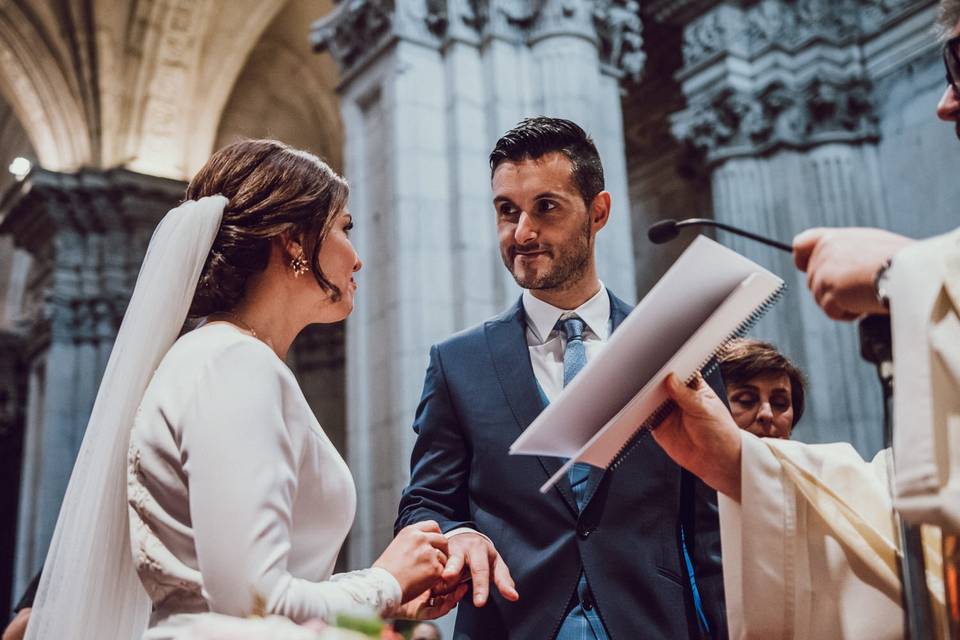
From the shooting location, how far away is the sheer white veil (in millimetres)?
1776

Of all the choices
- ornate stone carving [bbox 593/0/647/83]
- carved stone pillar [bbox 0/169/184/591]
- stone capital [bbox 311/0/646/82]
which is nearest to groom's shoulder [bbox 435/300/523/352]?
stone capital [bbox 311/0/646/82]

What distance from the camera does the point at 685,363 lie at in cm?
159

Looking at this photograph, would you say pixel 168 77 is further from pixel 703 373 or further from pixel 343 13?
pixel 703 373

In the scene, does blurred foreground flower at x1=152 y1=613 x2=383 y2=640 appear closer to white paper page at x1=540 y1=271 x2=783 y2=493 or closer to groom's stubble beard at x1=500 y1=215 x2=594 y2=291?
white paper page at x1=540 y1=271 x2=783 y2=493

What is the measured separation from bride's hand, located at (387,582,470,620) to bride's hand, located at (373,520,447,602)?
0.04 metres

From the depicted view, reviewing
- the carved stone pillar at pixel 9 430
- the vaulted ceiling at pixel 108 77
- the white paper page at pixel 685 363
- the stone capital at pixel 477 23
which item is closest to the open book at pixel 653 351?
the white paper page at pixel 685 363

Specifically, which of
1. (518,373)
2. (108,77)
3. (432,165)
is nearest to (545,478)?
(518,373)

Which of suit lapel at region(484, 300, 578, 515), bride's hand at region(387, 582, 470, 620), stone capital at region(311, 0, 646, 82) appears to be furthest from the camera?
stone capital at region(311, 0, 646, 82)

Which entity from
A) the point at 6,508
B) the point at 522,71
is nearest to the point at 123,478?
the point at 522,71

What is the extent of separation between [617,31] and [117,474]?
15.7 ft

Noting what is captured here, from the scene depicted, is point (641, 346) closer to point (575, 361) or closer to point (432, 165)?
point (575, 361)

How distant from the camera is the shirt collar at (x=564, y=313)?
2371 mm

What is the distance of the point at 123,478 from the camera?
1.79 meters

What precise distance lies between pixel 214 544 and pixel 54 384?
11.4m
